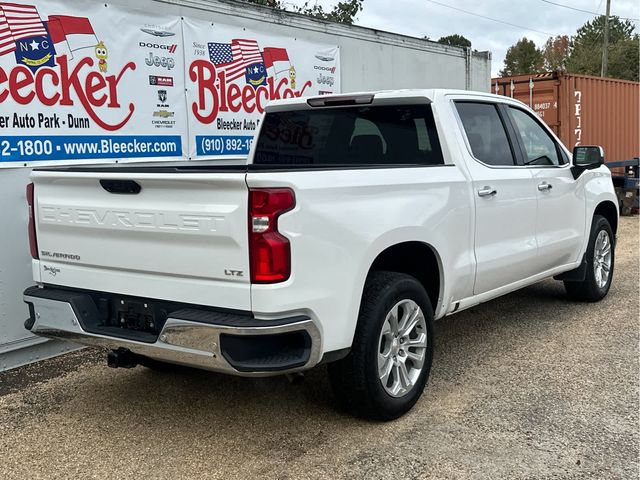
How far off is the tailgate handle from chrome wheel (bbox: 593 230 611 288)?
14.9ft

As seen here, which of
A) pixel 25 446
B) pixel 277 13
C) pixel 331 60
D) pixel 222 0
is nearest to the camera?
pixel 25 446

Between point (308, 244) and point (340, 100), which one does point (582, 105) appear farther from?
point (308, 244)

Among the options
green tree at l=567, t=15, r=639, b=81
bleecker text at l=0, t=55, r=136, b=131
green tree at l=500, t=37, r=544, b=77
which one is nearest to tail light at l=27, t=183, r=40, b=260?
bleecker text at l=0, t=55, r=136, b=131

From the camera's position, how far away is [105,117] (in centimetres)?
566

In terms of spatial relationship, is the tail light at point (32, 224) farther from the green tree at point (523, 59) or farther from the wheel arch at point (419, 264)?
the green tree at point (523, 59)

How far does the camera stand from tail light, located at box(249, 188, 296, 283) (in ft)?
10.0

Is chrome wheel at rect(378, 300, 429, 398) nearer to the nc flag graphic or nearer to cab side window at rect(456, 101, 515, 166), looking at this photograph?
cab side window at rect(456, 101, 515, 166)

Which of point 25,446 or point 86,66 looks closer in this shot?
point 25,446

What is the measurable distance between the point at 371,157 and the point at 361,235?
1.39 metres

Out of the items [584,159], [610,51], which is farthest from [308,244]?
[610,51]

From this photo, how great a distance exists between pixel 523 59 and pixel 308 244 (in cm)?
7919

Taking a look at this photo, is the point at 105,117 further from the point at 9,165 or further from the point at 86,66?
the point at 9,165

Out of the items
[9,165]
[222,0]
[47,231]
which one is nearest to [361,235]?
[47,231]

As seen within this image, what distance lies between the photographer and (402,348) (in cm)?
394
